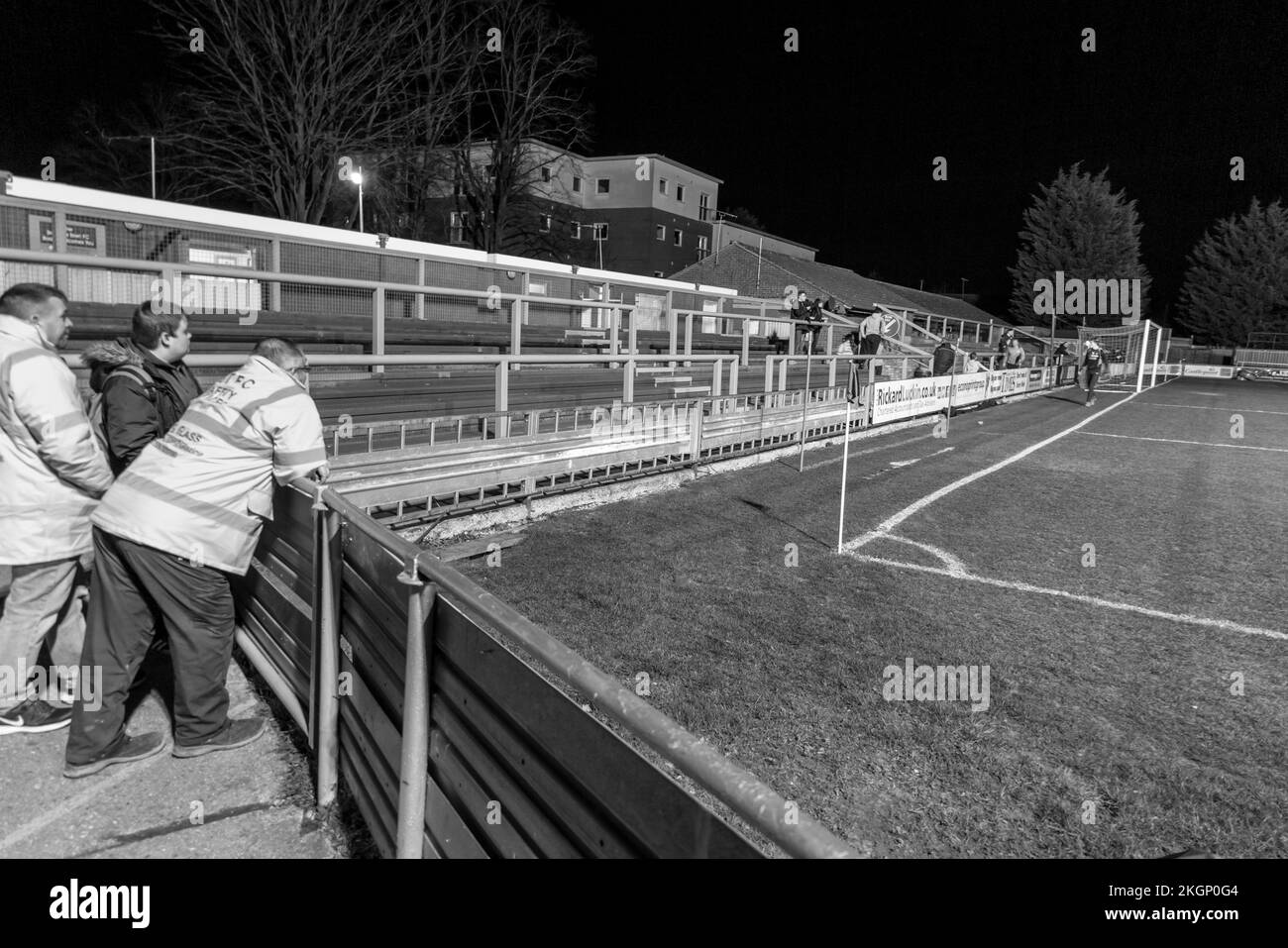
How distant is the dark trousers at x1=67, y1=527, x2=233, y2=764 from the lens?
330 centimetres

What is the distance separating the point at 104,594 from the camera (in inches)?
132

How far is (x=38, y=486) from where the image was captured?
3.63 metres

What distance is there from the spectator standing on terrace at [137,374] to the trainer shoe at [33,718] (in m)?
1.18

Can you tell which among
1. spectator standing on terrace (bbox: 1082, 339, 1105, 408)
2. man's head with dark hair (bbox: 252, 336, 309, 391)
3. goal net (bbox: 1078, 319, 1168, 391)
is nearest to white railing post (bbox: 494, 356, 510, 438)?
man's head with dark hair (bbox: 252, 336, 309, 391)

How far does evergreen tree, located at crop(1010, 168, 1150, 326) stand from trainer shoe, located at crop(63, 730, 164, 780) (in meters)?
77.6

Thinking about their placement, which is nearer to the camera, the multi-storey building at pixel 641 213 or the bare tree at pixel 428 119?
the bare tree at pixel 428 119

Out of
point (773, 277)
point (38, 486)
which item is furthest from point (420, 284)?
point (773, 277)

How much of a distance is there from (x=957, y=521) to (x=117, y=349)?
7736 mm

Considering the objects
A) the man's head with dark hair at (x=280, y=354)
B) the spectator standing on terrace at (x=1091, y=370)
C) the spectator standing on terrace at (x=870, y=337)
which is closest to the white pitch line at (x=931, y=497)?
the spectator standing on terrace at (x=870, y=337)

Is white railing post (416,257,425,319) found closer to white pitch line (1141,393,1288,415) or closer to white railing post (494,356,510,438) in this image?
white railing post (494,356,510,438)

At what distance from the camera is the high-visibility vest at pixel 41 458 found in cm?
344

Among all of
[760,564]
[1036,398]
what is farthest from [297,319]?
[1036,398]

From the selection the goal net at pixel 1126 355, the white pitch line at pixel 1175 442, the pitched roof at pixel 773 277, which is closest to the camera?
the white pitch line at pixel 1175 442
